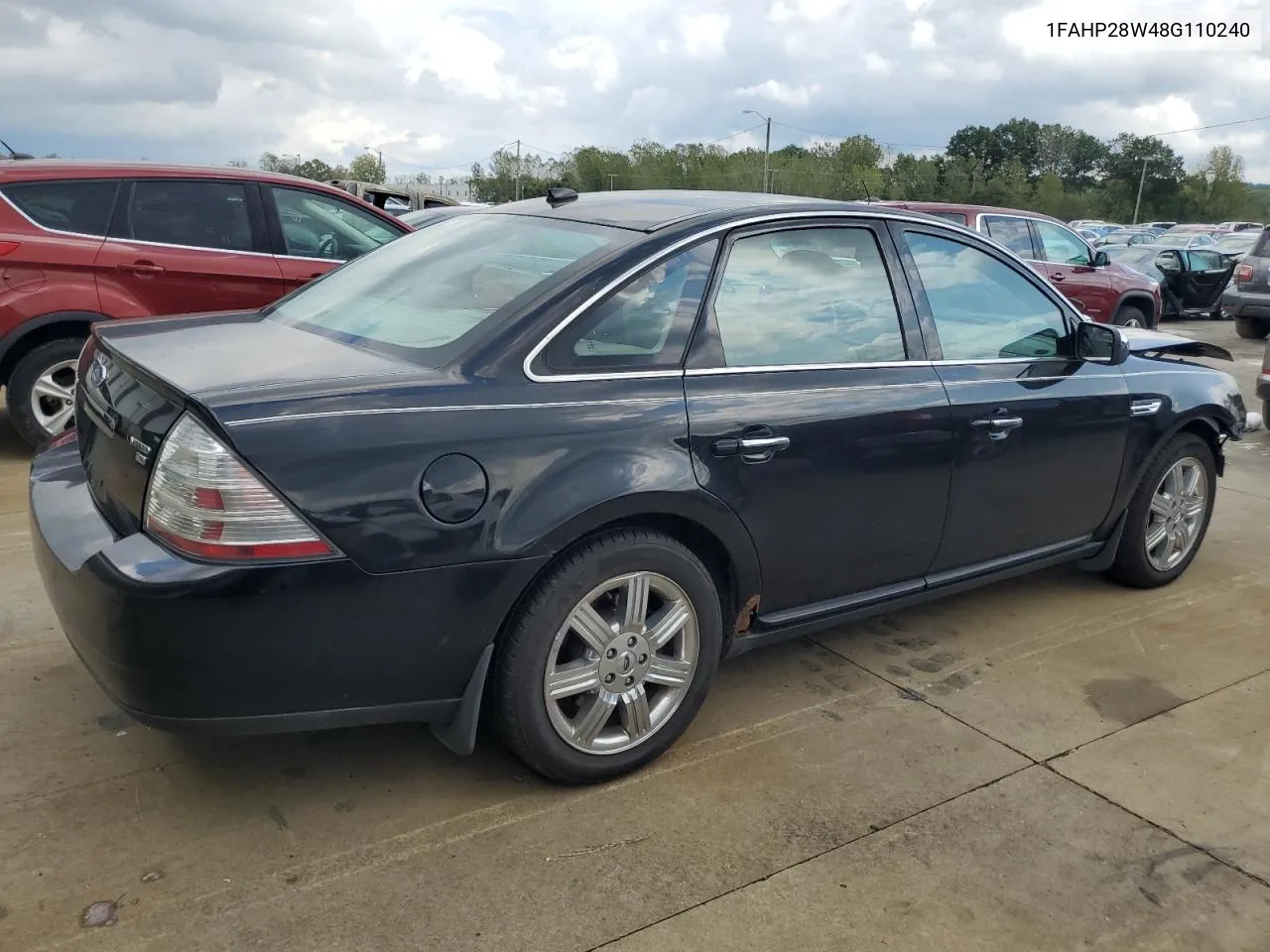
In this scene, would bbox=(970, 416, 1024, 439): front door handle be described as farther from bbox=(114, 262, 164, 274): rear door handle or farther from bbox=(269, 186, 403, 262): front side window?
bbox=(114, 262, 164, 274): rear door handle

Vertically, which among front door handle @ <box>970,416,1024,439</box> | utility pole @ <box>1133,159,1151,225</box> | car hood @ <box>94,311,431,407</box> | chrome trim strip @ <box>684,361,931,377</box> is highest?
utility pole @ <box>1133,159,1151,225</box>

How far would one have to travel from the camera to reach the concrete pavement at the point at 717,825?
2432 millimetres

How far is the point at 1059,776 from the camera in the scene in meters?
3.17

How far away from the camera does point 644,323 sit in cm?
300

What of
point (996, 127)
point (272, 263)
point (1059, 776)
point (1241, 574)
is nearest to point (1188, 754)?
point (1059, 776)

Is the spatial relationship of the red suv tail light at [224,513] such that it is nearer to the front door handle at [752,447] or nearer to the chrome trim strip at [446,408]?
the chrome trim strip at [446,408]

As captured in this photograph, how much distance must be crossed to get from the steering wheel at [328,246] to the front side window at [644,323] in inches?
175

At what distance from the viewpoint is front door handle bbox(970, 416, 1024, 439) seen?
3.67 meters

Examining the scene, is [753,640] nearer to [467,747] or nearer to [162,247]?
[467,747]

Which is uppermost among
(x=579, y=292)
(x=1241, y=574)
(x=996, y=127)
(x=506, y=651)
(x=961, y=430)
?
(x=996, y=127)

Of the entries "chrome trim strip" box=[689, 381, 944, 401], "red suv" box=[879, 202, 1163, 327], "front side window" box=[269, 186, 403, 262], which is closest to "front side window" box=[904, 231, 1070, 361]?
"chrome trim strip" box=[689, 381, 944, 401]

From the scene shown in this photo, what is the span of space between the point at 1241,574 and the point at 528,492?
3998 millimetres

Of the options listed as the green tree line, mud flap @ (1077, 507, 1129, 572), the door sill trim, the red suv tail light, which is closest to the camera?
the red suv tail light

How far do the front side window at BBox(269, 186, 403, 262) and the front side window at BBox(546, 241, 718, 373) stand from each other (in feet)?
13.7
